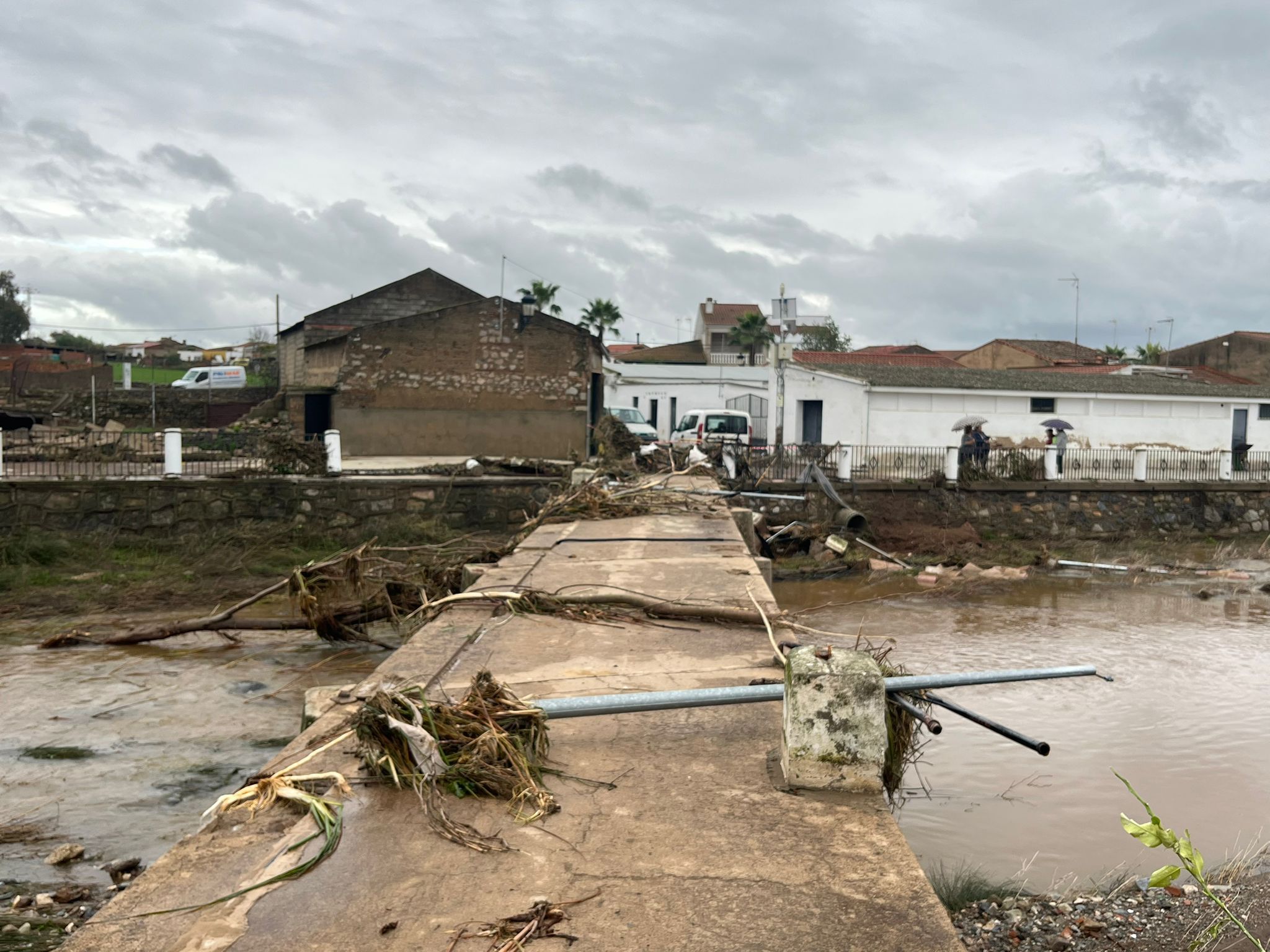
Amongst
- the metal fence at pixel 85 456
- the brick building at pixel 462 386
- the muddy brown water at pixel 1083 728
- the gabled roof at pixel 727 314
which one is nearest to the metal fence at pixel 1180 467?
the muddy brown water at pixel 1083 728

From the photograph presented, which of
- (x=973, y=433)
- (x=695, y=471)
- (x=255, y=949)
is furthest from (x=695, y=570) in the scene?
(x=973, y=433)

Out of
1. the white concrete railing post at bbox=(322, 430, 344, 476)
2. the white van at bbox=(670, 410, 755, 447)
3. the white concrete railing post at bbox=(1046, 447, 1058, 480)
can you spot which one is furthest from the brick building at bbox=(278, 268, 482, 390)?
the white concrete railing post at bbox=(1046, 447, 1058, 480)

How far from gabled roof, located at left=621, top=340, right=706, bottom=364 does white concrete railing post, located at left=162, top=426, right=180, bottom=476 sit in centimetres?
3536

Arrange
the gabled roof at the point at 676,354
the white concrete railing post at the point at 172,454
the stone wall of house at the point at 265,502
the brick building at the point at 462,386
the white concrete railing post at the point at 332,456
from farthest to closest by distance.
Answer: the gabled roof at the point at 676,354
the brick building at the point at 462,386
the white concrete railing post at the point at 332,456
the white concrete railing post at the point at 172,454
the stone wall of house at the point at 265,502

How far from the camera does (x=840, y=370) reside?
87.9 feet

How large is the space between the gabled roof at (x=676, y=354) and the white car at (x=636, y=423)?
18.7 meters

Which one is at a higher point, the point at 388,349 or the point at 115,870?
the point at 388,349

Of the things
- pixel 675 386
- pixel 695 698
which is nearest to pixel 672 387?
pixel 675 386

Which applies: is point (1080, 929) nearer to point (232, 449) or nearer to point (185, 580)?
point (185, 580)

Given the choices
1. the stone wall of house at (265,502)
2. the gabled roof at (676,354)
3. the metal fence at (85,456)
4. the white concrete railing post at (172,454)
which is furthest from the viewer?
the gabled roof at (676,354)

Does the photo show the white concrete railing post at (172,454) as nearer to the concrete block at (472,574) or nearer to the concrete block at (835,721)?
the concrete block at (472,574)

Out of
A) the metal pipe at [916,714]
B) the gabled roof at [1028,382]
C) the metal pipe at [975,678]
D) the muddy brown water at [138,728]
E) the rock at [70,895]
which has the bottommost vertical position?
the muddy brown water at [138,728]

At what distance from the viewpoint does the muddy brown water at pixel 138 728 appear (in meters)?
6.34

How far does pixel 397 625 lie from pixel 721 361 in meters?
40.6
